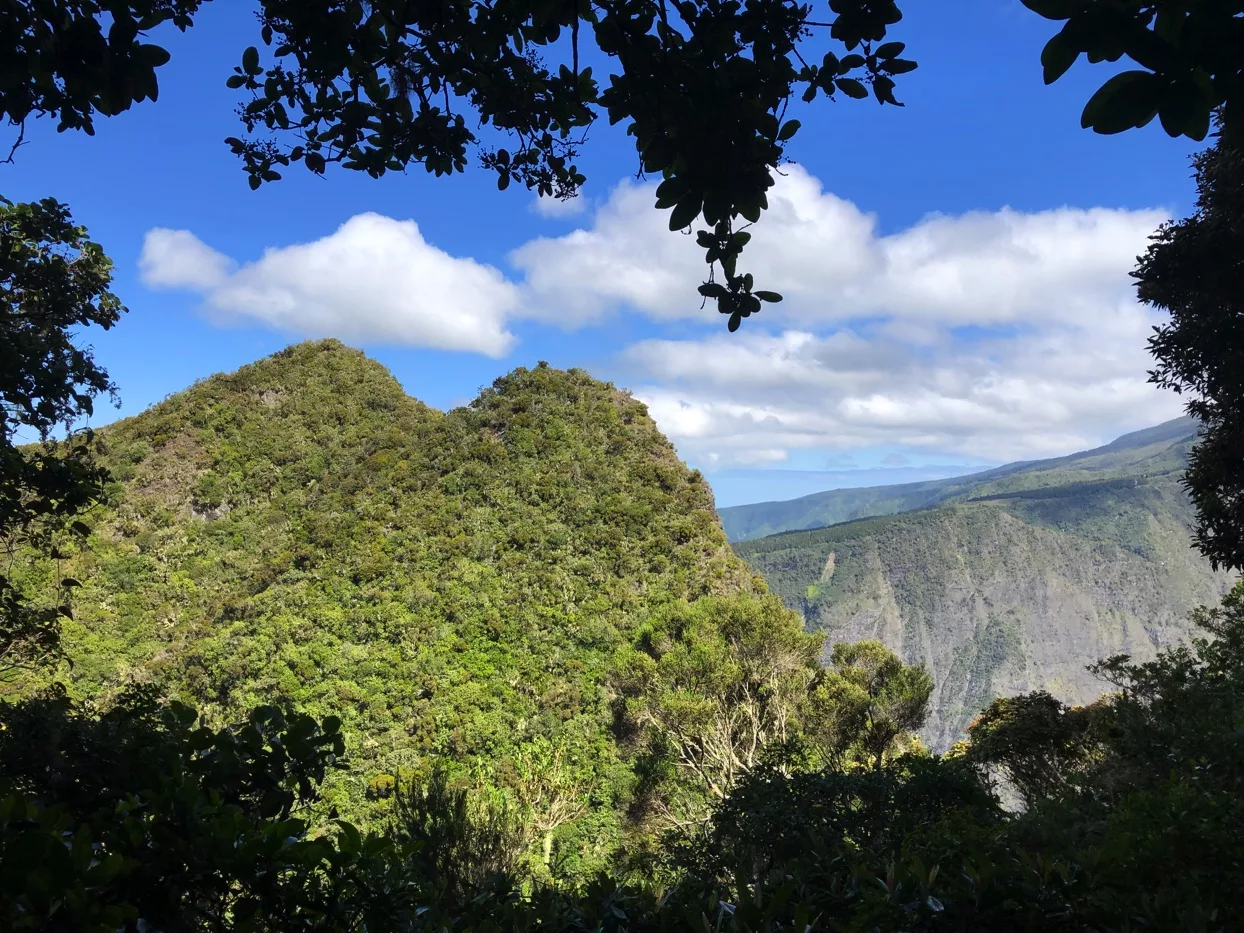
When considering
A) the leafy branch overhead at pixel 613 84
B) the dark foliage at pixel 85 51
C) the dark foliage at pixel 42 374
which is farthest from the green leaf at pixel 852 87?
the dark foliage at pixel 42 374

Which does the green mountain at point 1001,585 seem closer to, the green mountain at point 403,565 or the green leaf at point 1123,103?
the green mountain at point 403,565

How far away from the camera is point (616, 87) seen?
2.14 m

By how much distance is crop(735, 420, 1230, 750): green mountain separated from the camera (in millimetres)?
133750

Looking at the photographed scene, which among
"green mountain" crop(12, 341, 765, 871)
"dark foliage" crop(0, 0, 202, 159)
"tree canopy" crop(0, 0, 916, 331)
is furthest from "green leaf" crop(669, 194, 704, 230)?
"green mountain" crop(12, 341, 765, 871)

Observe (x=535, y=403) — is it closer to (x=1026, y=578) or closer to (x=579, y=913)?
(x=579, y=913)

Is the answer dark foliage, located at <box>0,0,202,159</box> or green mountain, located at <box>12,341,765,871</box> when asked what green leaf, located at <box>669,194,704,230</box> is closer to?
dark foliage, located at <box>0,0,202,159</box>

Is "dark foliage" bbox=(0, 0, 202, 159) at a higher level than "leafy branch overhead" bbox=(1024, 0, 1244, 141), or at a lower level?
higher

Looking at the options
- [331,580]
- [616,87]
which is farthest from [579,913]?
[331,580]

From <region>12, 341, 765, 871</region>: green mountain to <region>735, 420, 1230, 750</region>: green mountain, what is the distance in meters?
112

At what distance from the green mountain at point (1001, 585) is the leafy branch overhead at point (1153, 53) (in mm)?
138031

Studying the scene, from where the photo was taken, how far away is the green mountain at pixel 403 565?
66.0ft

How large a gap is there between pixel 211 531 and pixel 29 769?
33899mm

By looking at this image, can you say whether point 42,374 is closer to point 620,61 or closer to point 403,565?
point 620,61

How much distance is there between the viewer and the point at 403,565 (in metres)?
26.4
